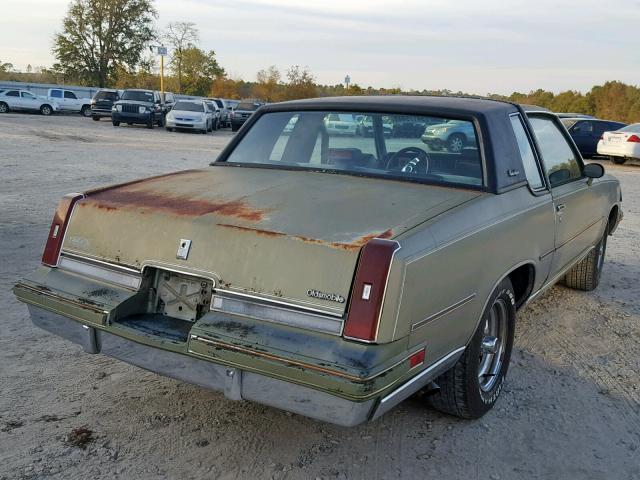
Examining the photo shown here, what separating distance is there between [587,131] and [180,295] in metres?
22.4

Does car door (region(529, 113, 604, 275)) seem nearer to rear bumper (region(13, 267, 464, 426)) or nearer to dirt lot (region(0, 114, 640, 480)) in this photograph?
dirt lot (region(0, 114, 640, 480))

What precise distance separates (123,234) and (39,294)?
0.53 m

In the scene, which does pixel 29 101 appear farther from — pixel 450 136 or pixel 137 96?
pixel 450 136

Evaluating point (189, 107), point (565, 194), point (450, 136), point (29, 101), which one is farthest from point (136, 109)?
point (450, 136)

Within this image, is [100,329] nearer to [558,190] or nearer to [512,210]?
[512,210]

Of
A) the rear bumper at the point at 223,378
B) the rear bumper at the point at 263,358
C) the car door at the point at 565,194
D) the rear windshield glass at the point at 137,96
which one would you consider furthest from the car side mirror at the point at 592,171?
the rear windshield glass at the point at 137,96

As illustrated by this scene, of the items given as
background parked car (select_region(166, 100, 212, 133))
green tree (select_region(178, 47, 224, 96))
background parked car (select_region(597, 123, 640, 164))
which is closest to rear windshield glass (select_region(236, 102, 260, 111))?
background parked car (select_region(166, 100, 212, 133))

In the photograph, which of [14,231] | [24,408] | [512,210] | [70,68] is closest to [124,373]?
[24,408]

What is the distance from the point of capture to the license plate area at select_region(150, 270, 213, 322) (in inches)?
115

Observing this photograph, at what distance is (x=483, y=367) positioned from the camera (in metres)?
3.63

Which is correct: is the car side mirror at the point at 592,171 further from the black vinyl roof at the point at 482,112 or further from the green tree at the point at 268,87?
the green tree at the point at 268,87

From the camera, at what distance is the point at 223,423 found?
332 cm

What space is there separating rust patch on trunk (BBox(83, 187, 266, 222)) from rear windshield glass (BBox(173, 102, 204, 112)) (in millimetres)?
25252

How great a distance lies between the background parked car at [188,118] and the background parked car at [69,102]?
9913 mm
